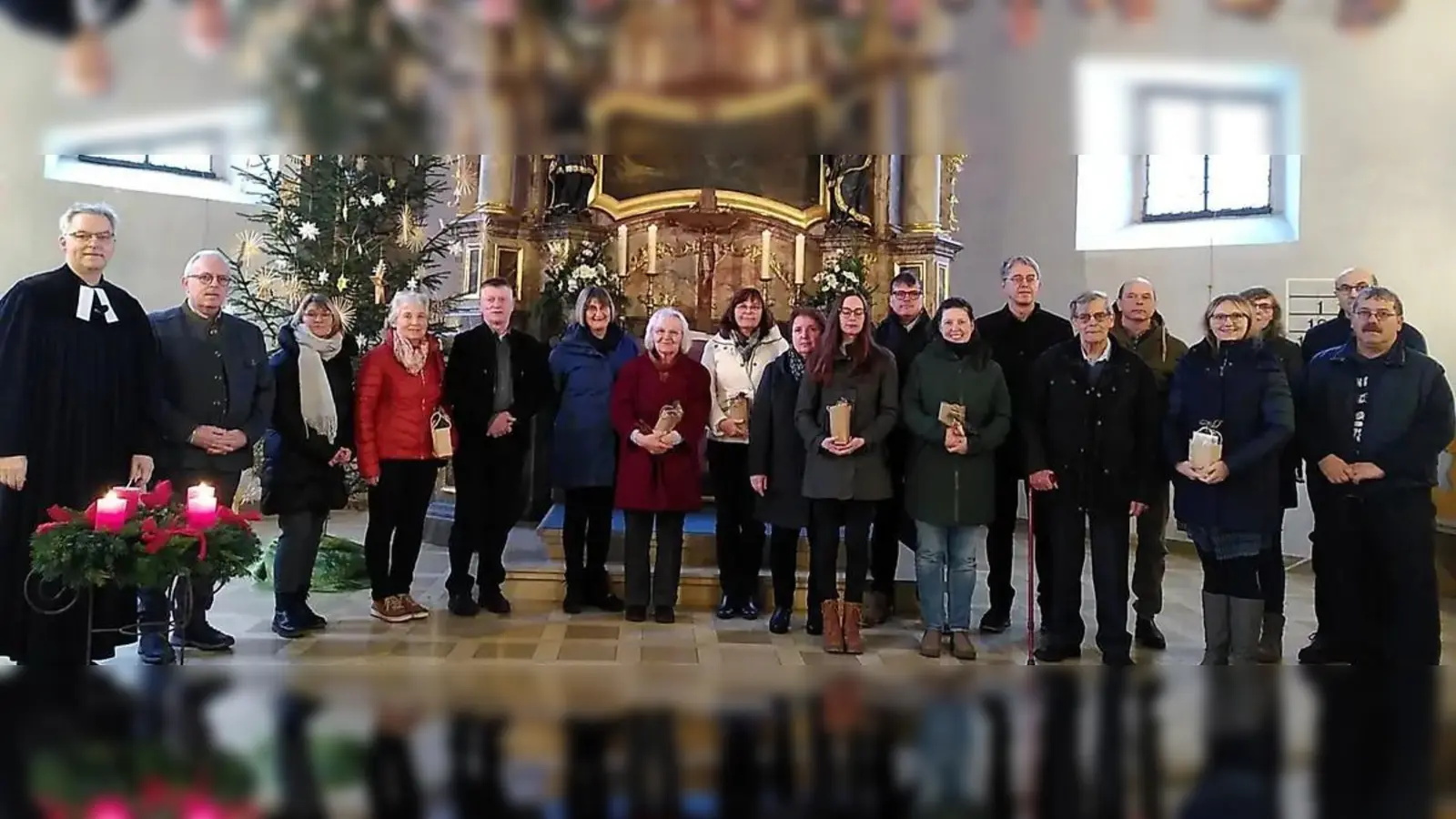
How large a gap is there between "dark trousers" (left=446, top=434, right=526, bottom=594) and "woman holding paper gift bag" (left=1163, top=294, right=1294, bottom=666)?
2714mm

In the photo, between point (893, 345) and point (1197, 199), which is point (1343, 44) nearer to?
point (893, 345)

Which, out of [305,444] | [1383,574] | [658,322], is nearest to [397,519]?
[305,444]

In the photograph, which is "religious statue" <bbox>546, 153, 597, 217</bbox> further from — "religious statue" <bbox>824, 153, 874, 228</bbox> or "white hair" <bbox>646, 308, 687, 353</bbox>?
"white hair" <bbox>646, 308, 687, 353</bbox>

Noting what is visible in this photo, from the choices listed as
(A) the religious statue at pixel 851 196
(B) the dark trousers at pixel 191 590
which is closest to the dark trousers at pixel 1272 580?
(B) the dark trousers at pixel 191 590

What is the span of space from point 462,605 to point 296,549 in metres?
0.74

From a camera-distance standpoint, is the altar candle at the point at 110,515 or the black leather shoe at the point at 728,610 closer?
the altar candle at the point at 110,515

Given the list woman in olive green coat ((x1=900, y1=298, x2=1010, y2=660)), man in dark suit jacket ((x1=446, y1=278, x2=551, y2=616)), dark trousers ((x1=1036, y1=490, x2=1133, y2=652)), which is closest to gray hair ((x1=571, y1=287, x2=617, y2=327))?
man in dark suit jacket ((x1=446, y1=278, x2=551, y2=616))

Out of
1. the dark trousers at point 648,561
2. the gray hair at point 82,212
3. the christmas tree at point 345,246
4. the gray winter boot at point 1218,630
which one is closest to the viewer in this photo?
the gray hair at point 82,212

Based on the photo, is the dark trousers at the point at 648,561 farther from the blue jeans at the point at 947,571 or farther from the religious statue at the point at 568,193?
the religious statue at the point at 568,193

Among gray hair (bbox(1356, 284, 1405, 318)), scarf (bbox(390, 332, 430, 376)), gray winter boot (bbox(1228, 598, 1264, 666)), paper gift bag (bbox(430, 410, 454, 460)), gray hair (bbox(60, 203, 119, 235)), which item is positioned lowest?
gray winter boot (bbox(1228, 598, 1264, 666))

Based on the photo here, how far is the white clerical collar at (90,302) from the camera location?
10.0 feet

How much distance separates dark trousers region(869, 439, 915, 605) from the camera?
170 inches

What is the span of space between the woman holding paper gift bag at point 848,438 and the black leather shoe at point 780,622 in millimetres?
303

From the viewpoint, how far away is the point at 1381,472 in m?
3.44
